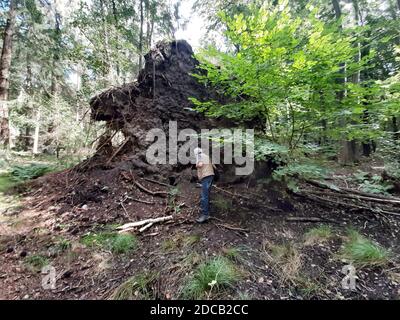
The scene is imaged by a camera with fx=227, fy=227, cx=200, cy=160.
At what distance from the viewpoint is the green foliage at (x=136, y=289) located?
3.09 meters

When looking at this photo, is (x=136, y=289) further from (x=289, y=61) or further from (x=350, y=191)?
(x=350, y=191)

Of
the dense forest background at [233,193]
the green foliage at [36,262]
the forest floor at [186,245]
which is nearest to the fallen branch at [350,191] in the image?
the dense forest background at [233,193]

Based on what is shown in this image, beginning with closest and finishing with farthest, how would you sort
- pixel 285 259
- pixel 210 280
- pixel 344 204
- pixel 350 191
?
pixel 210 280 → pixel 285 259 → pixel 344 204 → pixel 350 191

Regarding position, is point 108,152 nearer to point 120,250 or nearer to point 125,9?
point 120,250

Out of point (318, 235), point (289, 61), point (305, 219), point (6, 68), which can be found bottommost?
point (318, 235)

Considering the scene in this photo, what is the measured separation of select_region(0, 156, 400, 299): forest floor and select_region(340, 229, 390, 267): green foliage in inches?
1.2

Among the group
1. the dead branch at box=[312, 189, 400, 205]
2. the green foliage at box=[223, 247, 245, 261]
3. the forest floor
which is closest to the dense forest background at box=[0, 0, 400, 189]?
the dead branch at box=[312, 189, 400, 205]

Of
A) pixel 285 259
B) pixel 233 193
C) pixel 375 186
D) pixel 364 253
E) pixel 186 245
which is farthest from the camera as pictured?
pixel 233 193

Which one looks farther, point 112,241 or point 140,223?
point 140,223

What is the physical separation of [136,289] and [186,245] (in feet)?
3.60

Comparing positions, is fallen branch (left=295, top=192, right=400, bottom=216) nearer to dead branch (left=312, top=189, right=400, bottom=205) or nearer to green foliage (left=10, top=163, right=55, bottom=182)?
dead branch (left=312, top=189, right=400, bottom=205)

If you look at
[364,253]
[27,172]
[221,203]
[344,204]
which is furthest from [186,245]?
[27,172]

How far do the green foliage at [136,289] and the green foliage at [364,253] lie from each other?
307 cm

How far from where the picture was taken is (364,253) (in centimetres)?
355
